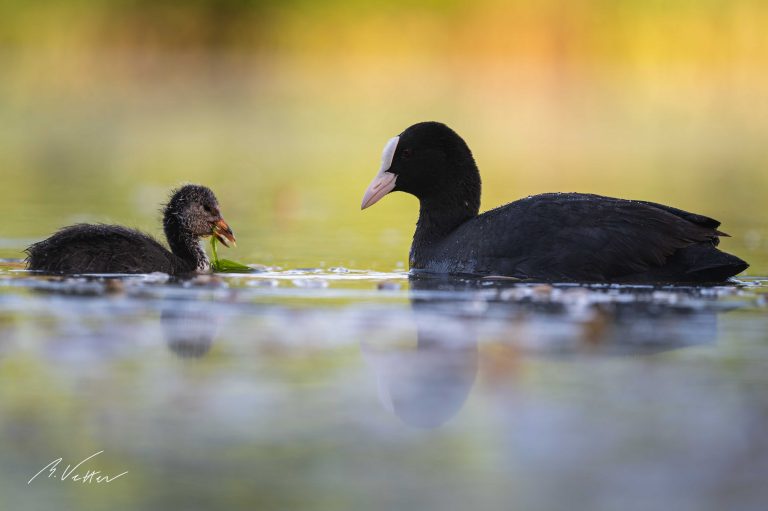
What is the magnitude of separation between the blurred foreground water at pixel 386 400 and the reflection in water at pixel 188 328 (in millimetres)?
21

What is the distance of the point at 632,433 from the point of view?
4.41 meters

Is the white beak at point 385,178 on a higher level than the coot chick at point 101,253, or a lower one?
higher

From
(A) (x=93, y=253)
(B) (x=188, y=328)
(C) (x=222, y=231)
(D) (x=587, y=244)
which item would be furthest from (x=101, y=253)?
(D) (x=587, y=244)

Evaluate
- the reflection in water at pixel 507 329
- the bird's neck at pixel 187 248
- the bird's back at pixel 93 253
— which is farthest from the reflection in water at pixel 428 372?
the bird's neck at pixel 187 248

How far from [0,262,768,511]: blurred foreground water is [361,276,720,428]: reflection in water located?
2 cm

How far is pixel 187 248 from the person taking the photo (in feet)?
29.1

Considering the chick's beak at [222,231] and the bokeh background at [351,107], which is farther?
the bokeh background at [351,107]

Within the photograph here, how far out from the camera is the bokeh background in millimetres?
13938

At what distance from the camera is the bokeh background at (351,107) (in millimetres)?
13938

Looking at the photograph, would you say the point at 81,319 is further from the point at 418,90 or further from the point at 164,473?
the point at 418,90

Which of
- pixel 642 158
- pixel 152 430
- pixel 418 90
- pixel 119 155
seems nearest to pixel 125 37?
pixel 418 90

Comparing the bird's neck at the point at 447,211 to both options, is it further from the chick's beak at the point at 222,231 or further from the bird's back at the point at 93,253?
the bird's back at the point at 93,253

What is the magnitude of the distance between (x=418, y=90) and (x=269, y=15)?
5385 mm
